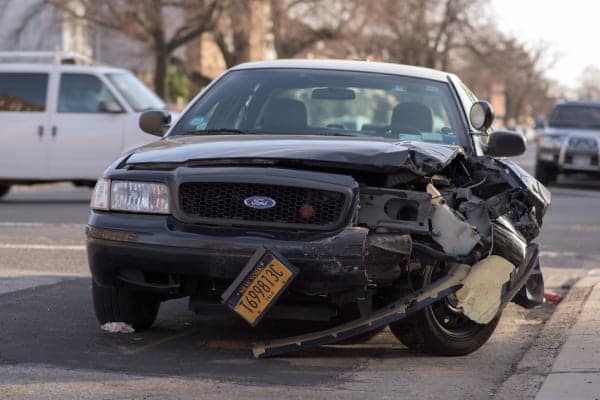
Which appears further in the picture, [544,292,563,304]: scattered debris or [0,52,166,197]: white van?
[0,52,166,197]: white van

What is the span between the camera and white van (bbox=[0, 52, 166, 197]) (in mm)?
16812

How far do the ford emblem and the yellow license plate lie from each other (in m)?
0.25

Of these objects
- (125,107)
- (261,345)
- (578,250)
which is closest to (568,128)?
(125,107)

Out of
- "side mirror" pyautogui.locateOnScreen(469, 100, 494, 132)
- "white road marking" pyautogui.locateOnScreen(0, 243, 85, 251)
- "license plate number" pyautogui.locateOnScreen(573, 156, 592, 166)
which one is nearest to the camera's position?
"side mirror" pyautogui.locateOnScreen(469, 100, 494, 132)

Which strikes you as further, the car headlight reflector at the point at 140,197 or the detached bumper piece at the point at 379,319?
the car headlight reflector at the point at 140,197

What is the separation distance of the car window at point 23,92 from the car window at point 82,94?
10.5 inches

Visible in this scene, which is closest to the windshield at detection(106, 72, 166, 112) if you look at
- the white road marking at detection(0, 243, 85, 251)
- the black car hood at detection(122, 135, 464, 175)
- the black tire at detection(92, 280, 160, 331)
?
the white road marking at detection(0, 243, 85, 251)

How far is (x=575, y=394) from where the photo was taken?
5340 mm

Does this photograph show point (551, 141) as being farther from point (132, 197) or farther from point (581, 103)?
point (132, 197)

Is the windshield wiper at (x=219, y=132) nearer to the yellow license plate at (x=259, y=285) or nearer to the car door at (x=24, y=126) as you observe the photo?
the yellow license plate at (x=259, y=285)

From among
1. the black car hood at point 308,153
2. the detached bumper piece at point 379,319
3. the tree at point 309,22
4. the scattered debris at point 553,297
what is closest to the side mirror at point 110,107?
the scattered debris at point 553,297

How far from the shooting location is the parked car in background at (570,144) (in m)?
22.8

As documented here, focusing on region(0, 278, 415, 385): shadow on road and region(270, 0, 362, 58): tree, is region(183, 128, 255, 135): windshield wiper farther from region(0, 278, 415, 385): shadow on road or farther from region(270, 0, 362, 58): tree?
region(270, 0, 362, 58): tree

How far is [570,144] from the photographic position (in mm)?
22953
